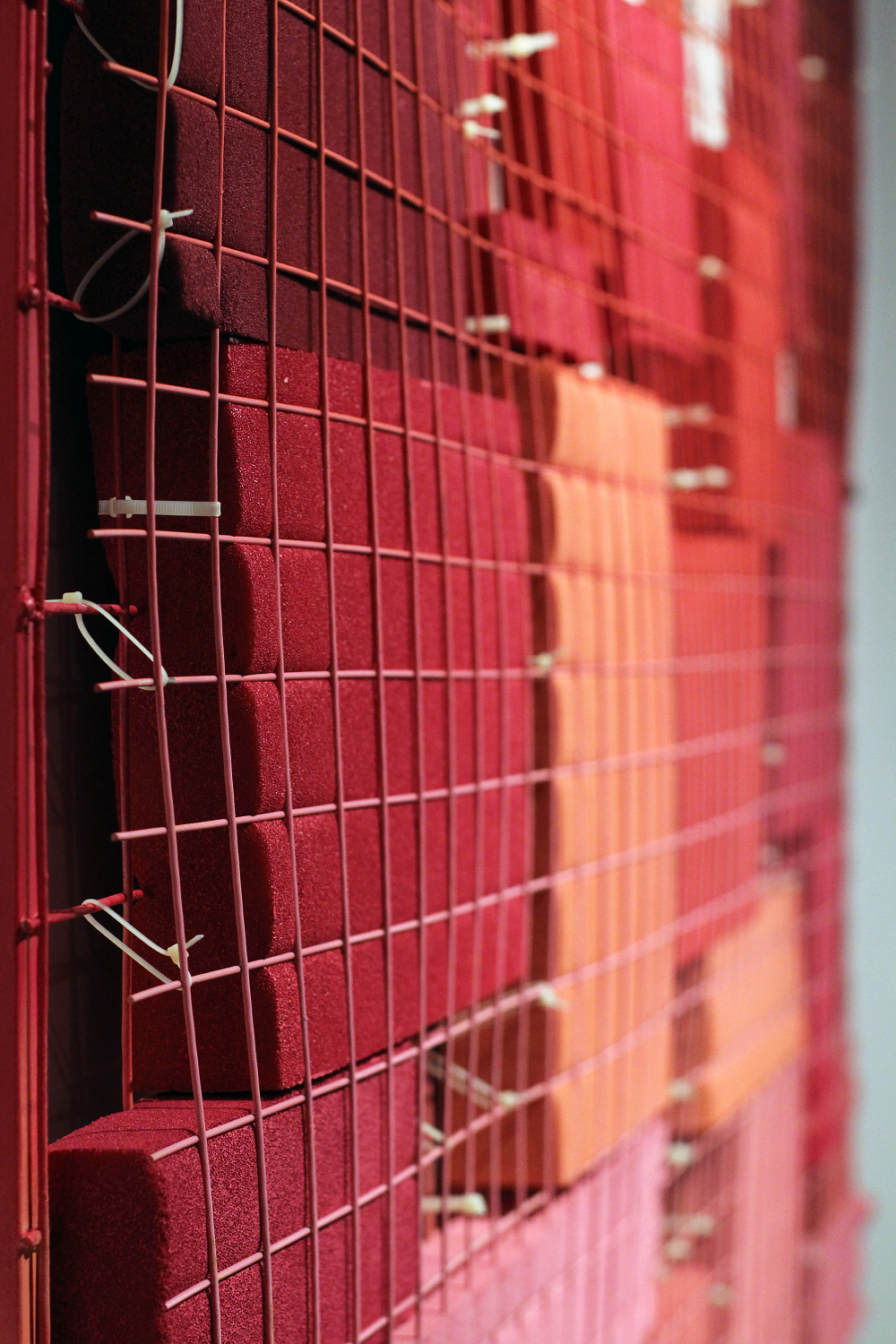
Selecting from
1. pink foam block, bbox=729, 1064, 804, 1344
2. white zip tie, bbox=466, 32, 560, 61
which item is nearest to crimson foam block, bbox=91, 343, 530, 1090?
white zip tie, bbox=466, 32, 560, 61

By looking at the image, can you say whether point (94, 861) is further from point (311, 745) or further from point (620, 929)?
point (620, 929)

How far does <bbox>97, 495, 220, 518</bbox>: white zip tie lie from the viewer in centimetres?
58

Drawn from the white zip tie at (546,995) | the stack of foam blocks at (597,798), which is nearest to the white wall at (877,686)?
the stack of foam blocks at (597,798)

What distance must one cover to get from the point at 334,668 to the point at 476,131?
38 centimetres

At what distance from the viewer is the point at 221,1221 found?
59 cm

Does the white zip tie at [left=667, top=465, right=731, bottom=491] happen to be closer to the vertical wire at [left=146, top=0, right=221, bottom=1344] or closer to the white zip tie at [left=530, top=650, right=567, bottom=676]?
the white zip tie at [left=530, top=650, right=567, bottom=676]

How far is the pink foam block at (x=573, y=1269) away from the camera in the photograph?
79 centimetres

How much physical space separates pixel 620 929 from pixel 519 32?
647 mm

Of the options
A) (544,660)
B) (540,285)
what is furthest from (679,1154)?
(540,285)

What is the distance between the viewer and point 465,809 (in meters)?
0.80

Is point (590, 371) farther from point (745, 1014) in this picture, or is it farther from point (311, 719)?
point (745, 1014)

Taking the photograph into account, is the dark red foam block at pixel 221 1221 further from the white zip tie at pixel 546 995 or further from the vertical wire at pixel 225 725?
the white zip tie at pixel 546 995

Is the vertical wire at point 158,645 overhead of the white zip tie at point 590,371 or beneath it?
beneath

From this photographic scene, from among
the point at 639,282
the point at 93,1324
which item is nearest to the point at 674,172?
the point at 639,282
